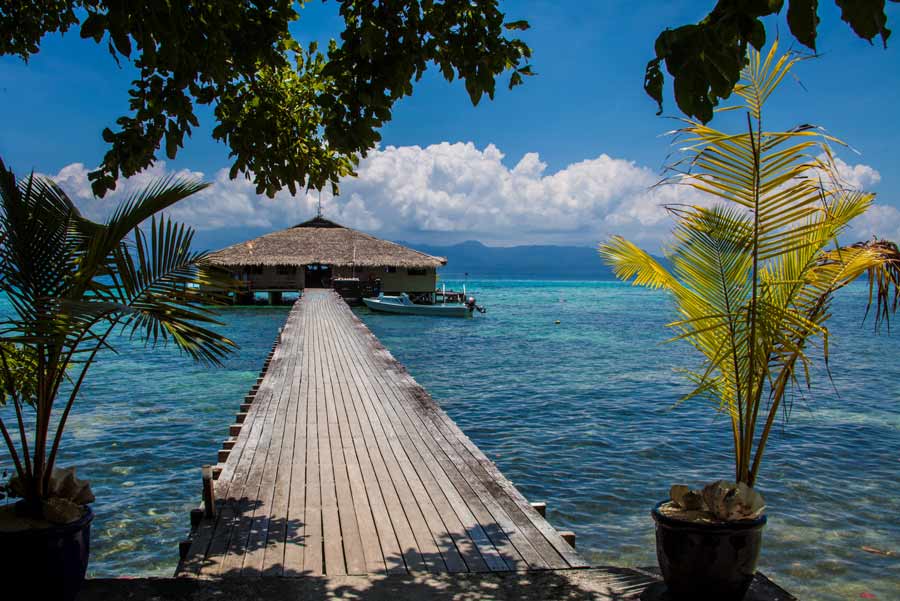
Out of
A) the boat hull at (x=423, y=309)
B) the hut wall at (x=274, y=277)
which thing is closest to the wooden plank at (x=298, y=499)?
the boat hull at (x=423, y=309)

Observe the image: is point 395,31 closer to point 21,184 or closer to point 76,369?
point 21,184

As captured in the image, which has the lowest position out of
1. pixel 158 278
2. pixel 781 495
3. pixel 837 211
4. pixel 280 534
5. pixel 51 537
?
pixel 781 495

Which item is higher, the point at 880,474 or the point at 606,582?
the point at 606,582

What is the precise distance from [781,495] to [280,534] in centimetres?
622

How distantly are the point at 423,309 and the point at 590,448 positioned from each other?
22.0 m

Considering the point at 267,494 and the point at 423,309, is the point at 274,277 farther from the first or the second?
the point at 267,494

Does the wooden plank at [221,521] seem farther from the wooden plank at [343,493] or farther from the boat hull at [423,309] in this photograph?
the boat hull at [423,309]

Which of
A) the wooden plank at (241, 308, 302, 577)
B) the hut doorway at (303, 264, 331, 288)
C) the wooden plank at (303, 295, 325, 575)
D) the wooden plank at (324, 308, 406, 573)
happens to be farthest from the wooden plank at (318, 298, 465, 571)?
the hut doorway at (303, 264, 331, 288)

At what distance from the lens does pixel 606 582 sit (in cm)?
349

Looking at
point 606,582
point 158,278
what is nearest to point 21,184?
point 158,278

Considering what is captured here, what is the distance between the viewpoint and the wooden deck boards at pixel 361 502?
12.6 ft

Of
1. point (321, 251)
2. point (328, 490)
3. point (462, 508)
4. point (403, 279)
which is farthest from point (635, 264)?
point (321, 251)

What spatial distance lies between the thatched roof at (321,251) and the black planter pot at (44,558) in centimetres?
3232

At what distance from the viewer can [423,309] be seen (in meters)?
31.6
